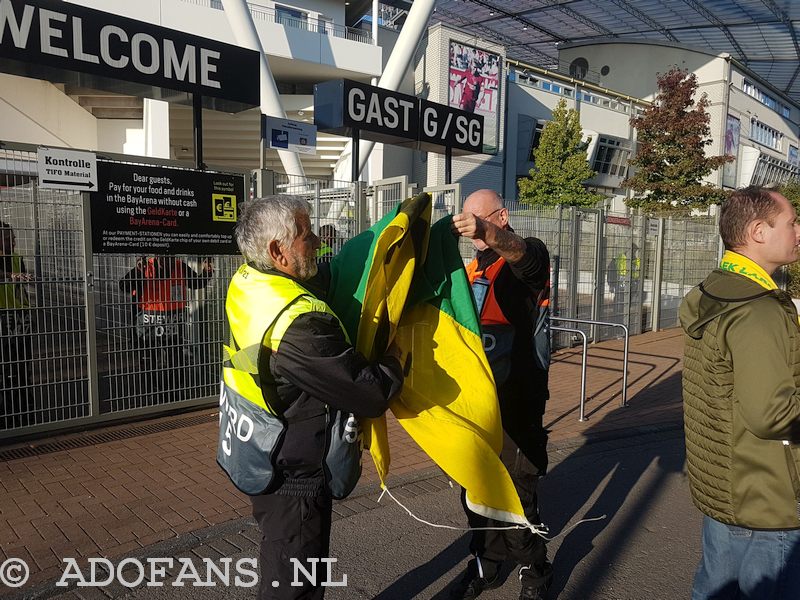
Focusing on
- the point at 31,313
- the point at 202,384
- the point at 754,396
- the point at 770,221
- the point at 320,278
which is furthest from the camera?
the point at 202,384

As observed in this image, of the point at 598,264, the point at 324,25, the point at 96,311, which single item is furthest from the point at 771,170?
the point at 96,311

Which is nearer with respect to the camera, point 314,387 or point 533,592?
point 314,387

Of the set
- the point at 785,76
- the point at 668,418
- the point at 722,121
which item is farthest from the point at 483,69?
the point at 785,76

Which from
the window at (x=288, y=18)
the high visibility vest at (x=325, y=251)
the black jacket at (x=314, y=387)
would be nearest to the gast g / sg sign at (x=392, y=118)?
the high visibility vest at (x=325, y=251)

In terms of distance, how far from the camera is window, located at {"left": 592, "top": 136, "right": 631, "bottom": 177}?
40.0m

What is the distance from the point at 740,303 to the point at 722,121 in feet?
160

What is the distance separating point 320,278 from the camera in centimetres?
Answer: 254

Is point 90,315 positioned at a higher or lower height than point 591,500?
higher

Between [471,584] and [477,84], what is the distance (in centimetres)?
3043

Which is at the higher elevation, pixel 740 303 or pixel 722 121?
pixel 722 121

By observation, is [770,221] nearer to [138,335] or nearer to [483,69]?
[138,335]

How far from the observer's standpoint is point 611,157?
40906mm

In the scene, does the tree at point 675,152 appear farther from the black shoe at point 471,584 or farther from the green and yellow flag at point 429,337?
the green and yellow flag at point 429,337

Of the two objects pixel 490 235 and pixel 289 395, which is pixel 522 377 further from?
pixel 289 395
